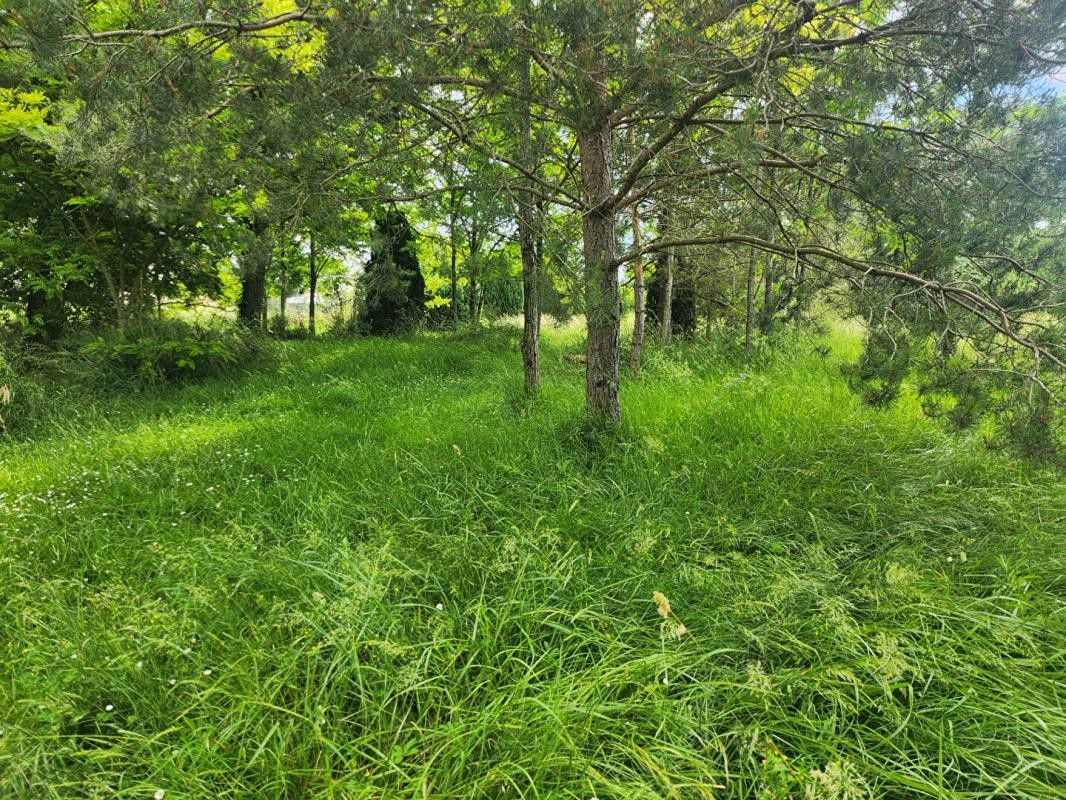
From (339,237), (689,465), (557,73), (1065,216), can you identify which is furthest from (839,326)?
(339,237)

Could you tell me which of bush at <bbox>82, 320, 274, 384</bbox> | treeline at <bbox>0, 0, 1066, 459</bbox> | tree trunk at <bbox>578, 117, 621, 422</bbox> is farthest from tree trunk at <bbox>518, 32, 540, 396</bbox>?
bush at <bbox>82, 320, 274, 384</bbox>

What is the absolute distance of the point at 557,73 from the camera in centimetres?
224

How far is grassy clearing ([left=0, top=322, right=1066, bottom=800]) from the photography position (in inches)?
51.0

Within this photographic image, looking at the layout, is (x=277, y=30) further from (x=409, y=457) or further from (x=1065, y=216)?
(x=1065, y=216)

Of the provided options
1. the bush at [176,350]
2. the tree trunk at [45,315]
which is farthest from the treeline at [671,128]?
the tree trunk at [45,315]

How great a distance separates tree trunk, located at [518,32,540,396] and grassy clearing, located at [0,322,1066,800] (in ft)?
5.00

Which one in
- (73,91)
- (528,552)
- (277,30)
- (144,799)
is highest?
(277,30)

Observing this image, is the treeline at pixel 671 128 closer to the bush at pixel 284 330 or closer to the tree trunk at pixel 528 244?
the tree trunk at pixel 528 244

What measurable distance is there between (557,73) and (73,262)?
350 inches

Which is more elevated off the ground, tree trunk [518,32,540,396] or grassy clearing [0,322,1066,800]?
tree trunk [518,32,540,396]

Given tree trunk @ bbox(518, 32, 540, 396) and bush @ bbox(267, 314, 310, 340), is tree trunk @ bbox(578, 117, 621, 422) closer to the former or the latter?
tree trunk @ bbox(518, 32, 540, 396)

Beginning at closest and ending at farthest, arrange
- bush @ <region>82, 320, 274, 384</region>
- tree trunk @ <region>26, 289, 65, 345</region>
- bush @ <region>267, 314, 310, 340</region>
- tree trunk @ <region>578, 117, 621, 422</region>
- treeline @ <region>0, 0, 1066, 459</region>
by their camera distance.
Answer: treeline @ <region>0, 0, 1066, 459</region>, tree trunk @ <region>578, 117, 621, 422</region>, bush @ <region>82, 320, 274, 384</region>, tree trunk @ <region>26, 289, 65, 345</region>, bush @ <region>267, 314, 310, 340</region>

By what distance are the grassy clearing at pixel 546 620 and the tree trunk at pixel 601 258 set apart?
34 centimetres

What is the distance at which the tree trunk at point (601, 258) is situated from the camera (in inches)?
119
